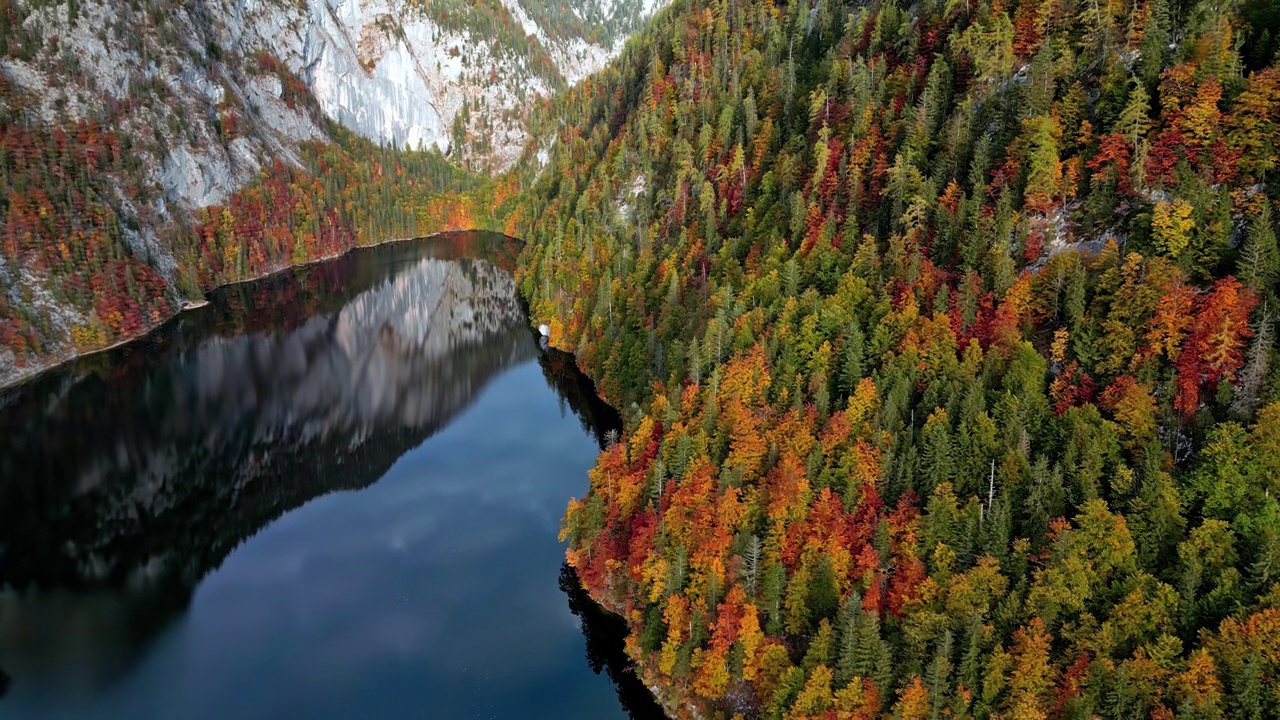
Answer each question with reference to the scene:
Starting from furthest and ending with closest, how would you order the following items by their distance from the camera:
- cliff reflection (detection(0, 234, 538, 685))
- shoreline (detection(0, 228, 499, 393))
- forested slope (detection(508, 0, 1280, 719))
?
1. shoreline (detection(0, 228, 499, 393))
2. cliff reflection (detection(0, 234, 538, 685))
3. forested slope (detection(508, 0, 1280, 719))

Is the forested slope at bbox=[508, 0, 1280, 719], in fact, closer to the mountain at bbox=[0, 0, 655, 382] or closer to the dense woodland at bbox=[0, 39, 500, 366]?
the dense woodland at bbox=[0, 39, 500, 366]

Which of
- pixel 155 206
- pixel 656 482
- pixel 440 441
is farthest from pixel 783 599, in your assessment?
pixel 155 206

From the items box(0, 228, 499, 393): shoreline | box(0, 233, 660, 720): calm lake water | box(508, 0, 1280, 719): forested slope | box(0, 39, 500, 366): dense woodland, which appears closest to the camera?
box(508, 0, 1280, 719): forested slope

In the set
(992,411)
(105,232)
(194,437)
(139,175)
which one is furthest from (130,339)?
(992,411)

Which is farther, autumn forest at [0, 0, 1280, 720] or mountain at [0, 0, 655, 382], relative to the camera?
mountain at [0, 0, 655, 382]

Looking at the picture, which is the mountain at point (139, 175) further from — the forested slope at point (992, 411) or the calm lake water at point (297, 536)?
the forested slope at point (992, 411)

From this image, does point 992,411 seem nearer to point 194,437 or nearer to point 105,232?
point 194,437

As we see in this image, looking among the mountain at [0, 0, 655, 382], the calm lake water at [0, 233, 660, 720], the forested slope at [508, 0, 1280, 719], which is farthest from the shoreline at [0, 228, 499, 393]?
the forested slope at [508, 0, 1280, 719]
